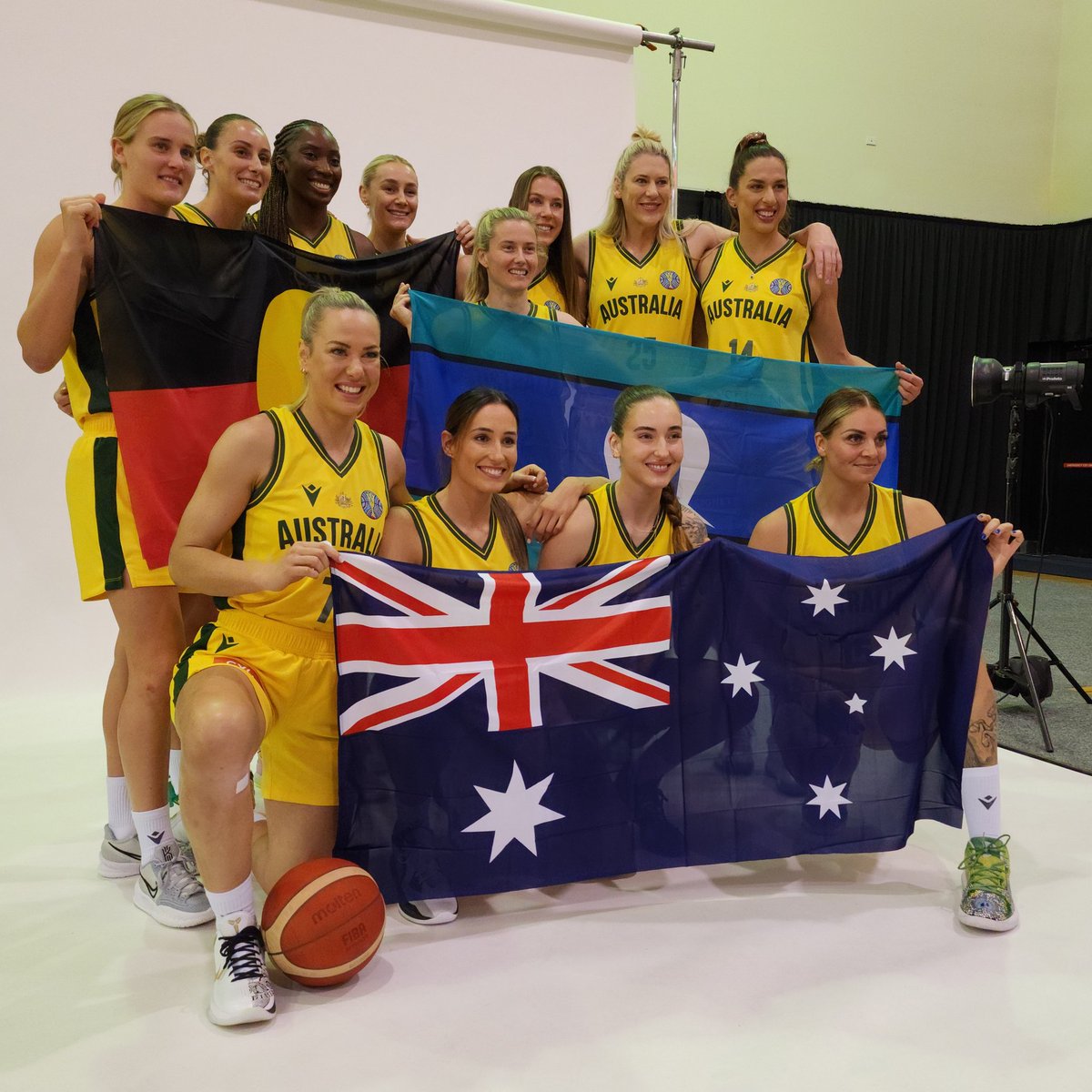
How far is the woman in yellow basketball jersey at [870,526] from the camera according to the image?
8.38ft

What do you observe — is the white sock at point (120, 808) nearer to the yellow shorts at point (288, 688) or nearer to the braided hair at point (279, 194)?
the yellow shorts at point (288, 688)

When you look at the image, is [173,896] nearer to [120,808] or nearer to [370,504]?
[120,808]

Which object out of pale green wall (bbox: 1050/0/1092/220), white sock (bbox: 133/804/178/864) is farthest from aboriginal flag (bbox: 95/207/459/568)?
pale green wall (bbox: 1050/0/1092/220)

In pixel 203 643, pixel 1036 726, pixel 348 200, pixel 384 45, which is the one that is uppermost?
pixel 384 45

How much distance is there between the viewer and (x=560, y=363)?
3.20 metres

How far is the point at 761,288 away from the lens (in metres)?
3.46

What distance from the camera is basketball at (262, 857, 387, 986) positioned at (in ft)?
6.70

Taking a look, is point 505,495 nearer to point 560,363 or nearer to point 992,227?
point 560,363

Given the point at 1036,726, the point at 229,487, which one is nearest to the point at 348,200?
the point at 229,487

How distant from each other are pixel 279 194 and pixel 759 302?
1642 millimetres

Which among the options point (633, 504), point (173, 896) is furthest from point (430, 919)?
point (633, 504)

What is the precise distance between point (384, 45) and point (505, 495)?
3.17 m

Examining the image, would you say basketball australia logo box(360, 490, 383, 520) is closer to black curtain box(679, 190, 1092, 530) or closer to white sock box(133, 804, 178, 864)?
white sock box(133, 804, 178, 864)

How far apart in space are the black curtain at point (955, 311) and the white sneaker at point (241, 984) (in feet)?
29.0
